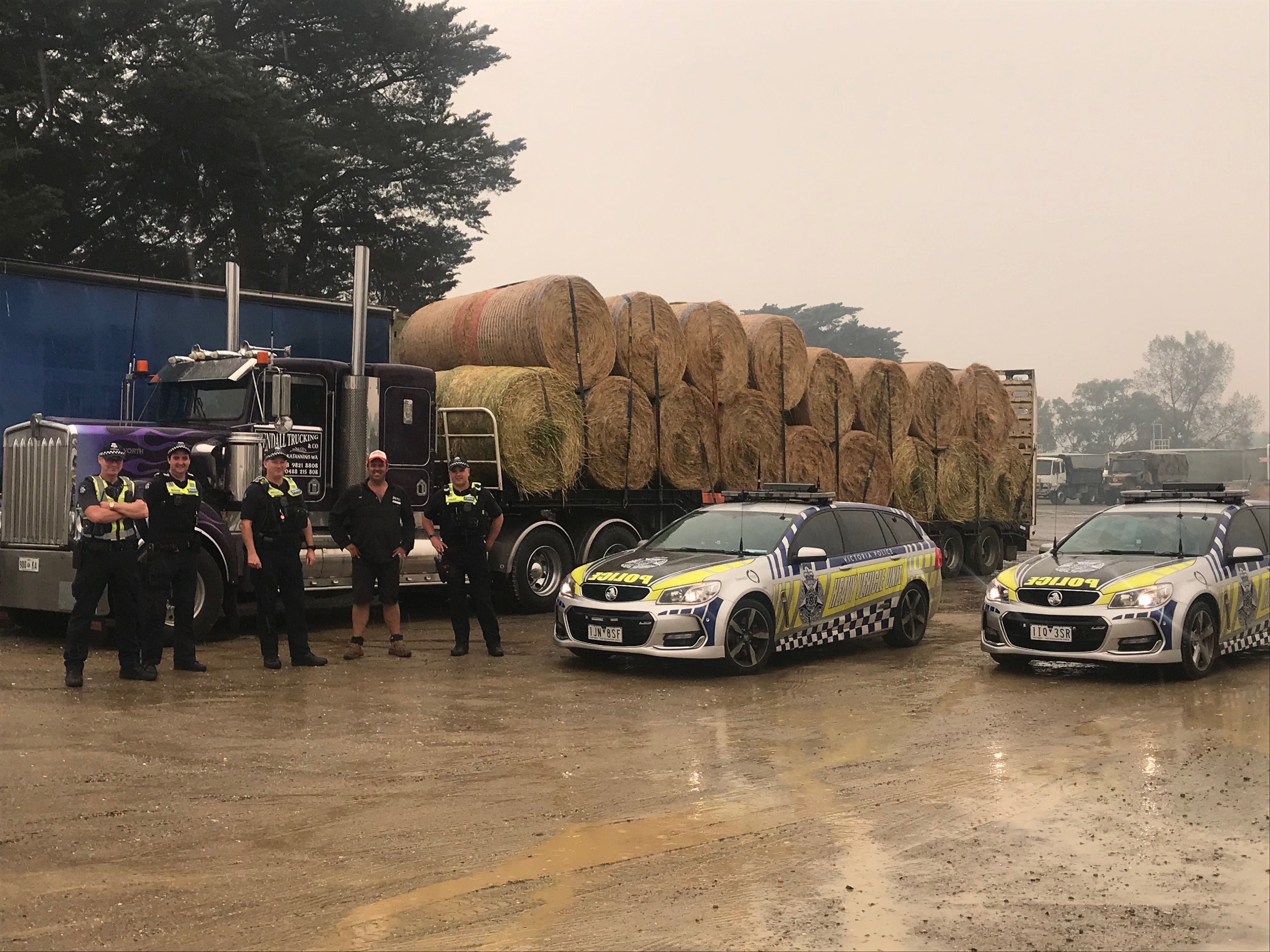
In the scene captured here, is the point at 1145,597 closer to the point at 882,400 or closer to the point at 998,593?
the point at 998,593

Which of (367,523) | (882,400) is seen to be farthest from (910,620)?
(882,400)

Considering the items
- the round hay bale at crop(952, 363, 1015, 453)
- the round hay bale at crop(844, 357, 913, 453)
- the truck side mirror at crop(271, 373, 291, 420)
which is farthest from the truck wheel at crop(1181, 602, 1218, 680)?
the round hay bale at crop(952, 363, 1015, 453)

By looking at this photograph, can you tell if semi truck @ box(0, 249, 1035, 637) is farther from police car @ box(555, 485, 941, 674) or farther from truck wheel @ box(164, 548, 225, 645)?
police car @ box(555, 485, 941, 674)

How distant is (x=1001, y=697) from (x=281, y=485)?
567 cm

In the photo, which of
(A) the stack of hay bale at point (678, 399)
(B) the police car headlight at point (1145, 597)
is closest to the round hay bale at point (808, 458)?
(A) the stack of hay bale at point (678, 399)

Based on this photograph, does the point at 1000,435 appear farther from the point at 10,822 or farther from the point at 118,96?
the point at 10,822

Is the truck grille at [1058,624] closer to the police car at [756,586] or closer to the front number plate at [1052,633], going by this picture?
the front number plate at [1052,633]

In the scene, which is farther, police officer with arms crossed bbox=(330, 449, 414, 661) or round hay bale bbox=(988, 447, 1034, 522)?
round hay bale bbox=(988, 447, 1034, 522)

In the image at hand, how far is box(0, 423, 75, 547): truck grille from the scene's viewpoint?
1170 cm

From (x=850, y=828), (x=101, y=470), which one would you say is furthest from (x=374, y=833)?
(x=101, y=470)

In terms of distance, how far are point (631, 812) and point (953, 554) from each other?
15498mm

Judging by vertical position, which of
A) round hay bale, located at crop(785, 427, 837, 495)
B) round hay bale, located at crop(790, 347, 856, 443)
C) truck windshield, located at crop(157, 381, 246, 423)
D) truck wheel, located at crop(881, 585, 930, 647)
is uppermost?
round hay bale, located at crop(790, 347, 856, 443)

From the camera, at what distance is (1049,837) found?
597cm

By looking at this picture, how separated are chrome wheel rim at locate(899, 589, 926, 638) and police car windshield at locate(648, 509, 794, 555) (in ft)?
5.58
